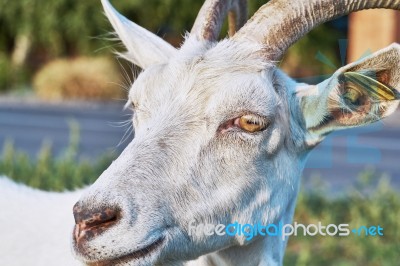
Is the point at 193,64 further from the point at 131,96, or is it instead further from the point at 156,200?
the point at 156,200

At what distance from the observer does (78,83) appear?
95.0ft

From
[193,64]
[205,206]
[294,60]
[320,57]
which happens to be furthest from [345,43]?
[294,60]

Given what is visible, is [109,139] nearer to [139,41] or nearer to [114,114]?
[114,114]

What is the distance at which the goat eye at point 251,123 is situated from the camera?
3654 millimetres

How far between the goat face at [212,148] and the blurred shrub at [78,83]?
964 inches

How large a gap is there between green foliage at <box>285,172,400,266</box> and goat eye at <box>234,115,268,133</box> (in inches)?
130

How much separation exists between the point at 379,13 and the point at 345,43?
938 inches

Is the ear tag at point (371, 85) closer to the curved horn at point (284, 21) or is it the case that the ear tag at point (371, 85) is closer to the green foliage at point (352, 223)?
the curved horn at point (284, 21)

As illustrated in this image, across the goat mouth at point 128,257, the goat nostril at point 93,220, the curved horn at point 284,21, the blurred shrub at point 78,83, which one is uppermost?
the curved horn at point 284,21

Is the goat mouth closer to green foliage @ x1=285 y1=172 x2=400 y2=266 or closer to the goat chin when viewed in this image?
the goat chin

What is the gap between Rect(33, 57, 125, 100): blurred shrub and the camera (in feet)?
94.0

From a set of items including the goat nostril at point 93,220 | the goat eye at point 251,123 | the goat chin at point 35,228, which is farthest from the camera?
the goat chin at point 35,228

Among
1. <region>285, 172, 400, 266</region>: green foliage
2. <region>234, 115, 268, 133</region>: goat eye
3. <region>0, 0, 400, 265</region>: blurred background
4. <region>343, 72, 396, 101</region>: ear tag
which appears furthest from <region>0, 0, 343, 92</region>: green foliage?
<region>234, 115, 268, 133</region>: goat eye

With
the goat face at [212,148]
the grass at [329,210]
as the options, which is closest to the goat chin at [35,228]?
the goat face at [212,148]
